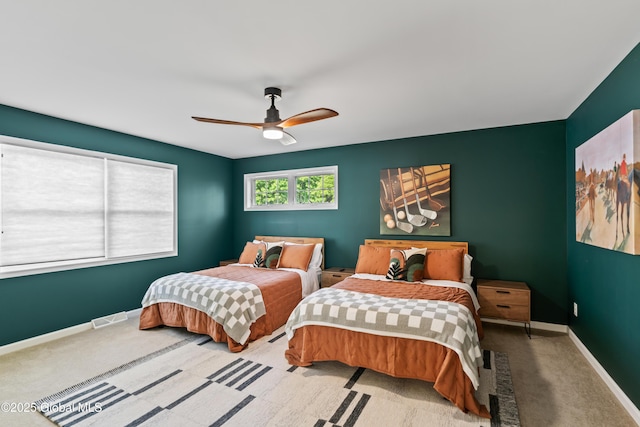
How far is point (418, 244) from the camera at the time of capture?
14.1ft

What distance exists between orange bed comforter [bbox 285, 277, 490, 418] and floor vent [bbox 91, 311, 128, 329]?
2.58 meters

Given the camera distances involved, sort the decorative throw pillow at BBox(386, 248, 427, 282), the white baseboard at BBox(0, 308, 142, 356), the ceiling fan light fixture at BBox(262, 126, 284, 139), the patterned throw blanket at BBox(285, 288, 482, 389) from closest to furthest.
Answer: the patterned throw blanket at BBox(285, 288, 482, 389)
the ceiling fan light fixture at BBox(262, 126, 284, 139)
the white baseboard at BBox(0, 308, 142, 356)
the decorative throw pillow at BBox(386, 248, 427, 282)

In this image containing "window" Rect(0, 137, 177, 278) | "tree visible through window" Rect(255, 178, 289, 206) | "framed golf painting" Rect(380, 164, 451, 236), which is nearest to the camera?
"window" Rect(0, 137, 177, 278)

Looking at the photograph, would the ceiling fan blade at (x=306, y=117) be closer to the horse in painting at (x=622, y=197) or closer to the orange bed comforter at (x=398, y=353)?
the orange bed comforter at (x=398, y=353)

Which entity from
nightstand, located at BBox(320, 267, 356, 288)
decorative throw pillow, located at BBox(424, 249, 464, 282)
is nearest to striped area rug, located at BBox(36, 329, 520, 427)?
decorative throw pillow, located at BBox(424, 249, 464, 282)

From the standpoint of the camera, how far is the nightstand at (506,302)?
3381 mm

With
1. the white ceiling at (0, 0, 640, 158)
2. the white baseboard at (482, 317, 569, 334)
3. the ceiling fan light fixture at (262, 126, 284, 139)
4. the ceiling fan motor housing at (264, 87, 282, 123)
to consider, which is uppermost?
the white ceiling at (0, 0, 640, 158)

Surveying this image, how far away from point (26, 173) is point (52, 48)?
1910 millimetres

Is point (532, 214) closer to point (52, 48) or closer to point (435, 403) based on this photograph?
point (435, 403)

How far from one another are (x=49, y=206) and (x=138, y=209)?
1.03 metres

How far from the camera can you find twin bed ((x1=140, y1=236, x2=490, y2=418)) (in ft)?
7.34

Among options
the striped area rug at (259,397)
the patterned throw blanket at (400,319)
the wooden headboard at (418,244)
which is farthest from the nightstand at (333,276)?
the striped area rug at (259,397)

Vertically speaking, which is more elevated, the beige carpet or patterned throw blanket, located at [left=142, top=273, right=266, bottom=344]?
patterned throw blanket, located at [left=142, top=273, right=266, bottom=344]

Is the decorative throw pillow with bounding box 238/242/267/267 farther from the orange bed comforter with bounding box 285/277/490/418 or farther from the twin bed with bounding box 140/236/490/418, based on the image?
the orange bed comforter with bounding box 285/277/490/418
